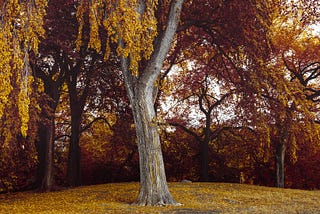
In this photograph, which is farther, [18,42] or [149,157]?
[149,157]

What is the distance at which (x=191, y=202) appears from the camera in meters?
9.83

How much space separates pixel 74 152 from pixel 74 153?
0.04 metres

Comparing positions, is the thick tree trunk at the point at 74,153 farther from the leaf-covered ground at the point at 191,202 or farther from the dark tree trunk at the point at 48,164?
the leaf-covered ground at the point at 191,202

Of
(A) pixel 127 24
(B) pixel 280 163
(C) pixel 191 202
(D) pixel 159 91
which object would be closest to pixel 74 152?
(D) pixel 159 91

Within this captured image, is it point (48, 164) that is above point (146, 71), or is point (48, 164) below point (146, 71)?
below

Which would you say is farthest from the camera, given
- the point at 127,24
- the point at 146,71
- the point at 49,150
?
the point at 49,150

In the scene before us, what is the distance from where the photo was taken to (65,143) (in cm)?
1916

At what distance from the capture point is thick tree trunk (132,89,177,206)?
30.6 ft

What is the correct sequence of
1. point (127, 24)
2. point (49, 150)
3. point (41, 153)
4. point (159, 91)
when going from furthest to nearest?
point (159, 91), point (41, 153), point (49, 150), point (127, 24)

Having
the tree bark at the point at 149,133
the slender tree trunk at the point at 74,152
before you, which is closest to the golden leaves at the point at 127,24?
the tree bark at the point at 149,133

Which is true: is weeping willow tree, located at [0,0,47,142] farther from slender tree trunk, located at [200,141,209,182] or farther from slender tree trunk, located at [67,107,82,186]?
slender tree trunk, located at [200,141,209,182]

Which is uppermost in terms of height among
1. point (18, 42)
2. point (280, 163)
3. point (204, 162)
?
point (18, 42)

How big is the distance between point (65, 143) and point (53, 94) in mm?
5241

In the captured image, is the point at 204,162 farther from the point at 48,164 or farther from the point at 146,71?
the point at 146,71
